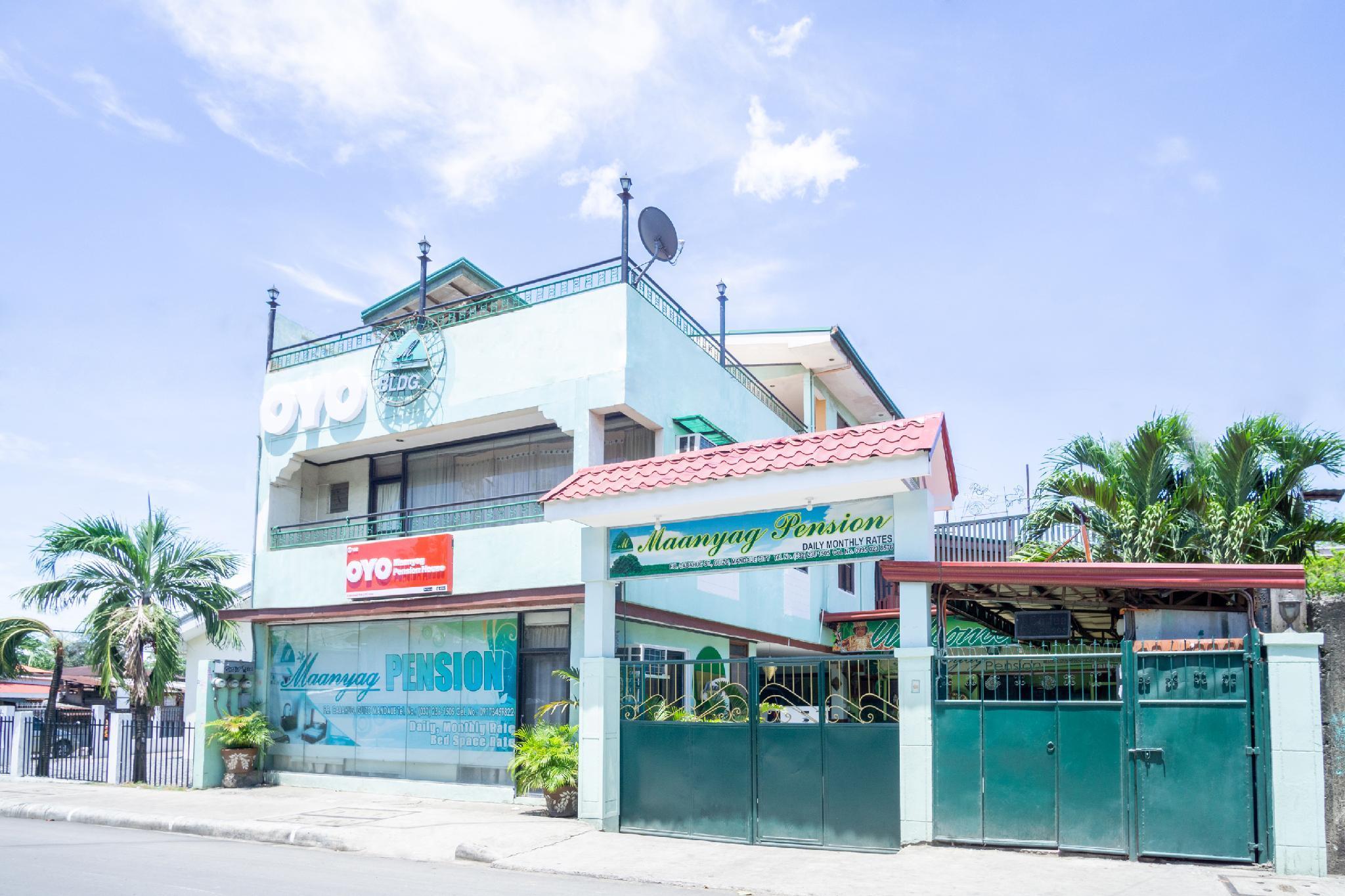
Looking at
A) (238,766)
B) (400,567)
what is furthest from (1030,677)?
(238,766)

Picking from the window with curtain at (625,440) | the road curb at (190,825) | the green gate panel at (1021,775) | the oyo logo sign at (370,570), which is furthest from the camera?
the window with curtain at (625,440)

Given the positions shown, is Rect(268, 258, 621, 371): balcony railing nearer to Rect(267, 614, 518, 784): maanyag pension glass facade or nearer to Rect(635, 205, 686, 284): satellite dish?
Rect(635, 205, 686, 284): satellite dish

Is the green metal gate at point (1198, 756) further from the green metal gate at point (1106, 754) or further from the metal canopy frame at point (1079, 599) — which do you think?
the metal canopy frame at point (1079, 599)

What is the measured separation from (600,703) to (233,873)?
14.3 feet

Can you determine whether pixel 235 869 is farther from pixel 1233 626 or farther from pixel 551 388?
pixel 1233 626

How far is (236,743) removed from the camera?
18.8 metres

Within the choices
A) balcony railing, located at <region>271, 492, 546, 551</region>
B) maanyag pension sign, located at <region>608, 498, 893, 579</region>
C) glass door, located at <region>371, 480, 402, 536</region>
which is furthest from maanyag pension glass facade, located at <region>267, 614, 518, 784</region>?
maanyag pension sign, located at <region>608, 498, 893, 579</region>

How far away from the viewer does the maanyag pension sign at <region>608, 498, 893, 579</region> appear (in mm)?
12320

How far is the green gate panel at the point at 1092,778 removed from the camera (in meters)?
10.6

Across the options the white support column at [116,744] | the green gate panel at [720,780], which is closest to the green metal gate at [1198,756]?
the green gate panel at [720,780]

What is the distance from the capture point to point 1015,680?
37.4 feet

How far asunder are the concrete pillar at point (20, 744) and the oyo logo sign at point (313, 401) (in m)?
7.50

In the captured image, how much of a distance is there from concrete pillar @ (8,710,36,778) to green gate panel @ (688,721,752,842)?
50.4ft

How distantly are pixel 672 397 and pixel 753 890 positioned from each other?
9396 mm
